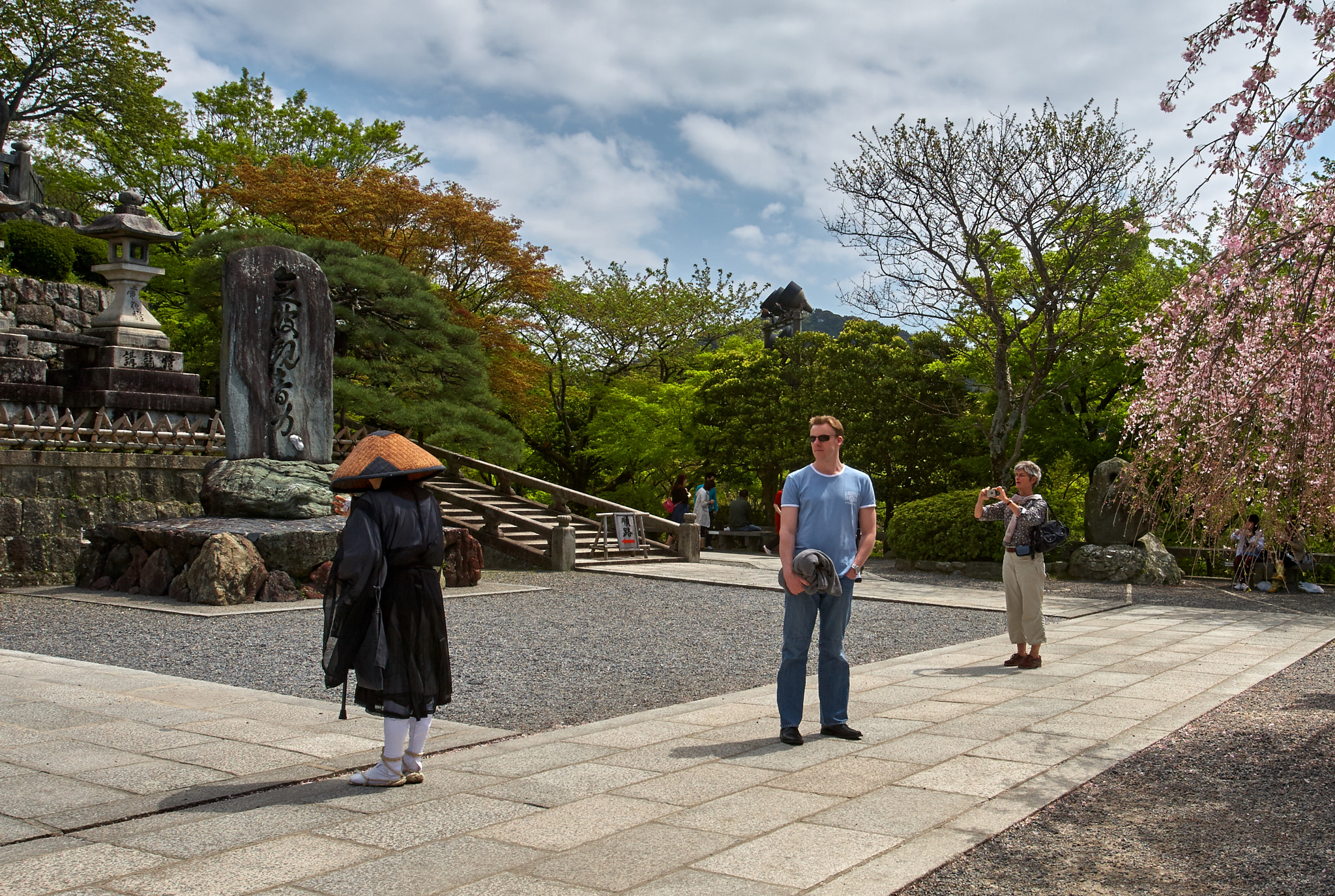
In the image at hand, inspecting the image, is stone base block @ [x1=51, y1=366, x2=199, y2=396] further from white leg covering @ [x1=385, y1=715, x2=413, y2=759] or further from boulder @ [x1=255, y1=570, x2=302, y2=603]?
white leg covering @ [x1=385, y1=715, x2=413, y2=759]

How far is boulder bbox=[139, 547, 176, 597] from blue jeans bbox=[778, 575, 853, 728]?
8.75 meters

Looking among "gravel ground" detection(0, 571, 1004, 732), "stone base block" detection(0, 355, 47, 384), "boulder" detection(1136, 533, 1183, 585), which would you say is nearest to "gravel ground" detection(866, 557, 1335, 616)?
"boulder" detection(1136, 533, 1183, 585)

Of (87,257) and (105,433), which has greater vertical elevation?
(87,257)

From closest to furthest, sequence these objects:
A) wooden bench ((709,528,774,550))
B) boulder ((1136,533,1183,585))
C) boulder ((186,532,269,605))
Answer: boulder ((186,532,269,605)) → boulder ((1136,533,1183,585)) → wooden bench ((709,528,774,550))

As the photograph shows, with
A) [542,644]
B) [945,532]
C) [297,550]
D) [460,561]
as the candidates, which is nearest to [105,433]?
[297,550]

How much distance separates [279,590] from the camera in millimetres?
11406

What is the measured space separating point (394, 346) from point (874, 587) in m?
10.7

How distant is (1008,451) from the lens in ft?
71.1

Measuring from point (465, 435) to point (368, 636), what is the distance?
611 inches

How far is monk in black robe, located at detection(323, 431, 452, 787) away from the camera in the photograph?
173 inches

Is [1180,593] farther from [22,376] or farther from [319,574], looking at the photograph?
[22,376]

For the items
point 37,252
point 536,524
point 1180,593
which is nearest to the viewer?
point 1180,593

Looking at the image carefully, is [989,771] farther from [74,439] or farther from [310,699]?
[74,439]

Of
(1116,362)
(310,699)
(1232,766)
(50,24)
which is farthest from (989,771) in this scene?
(50,24)
